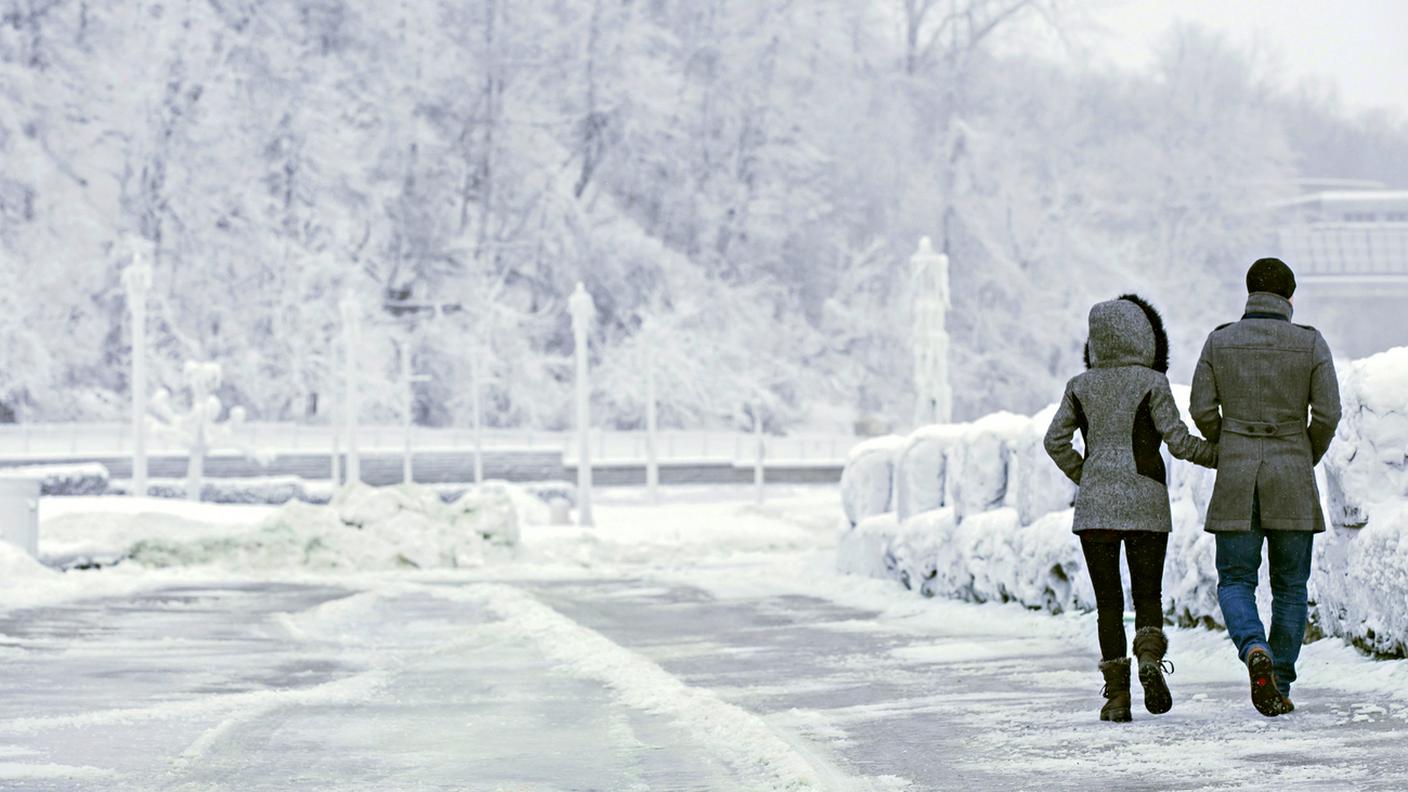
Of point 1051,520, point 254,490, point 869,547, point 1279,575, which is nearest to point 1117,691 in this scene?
point 1279,575

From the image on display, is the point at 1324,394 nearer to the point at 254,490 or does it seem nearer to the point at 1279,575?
the point at 1279,575

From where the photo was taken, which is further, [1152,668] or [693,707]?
[693,707]

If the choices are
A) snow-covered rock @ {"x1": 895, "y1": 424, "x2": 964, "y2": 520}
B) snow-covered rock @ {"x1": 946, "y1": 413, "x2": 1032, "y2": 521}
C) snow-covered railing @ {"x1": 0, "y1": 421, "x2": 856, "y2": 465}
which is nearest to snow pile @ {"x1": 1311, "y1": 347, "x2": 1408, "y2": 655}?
snow-covered rock @ {"x1": 946, "y1": 413, "x2": 1032, "y2": 521}

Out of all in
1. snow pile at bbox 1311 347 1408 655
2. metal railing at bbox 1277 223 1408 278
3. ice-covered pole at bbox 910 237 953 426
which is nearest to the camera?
snow pile at bbox 1311 347 1408 655

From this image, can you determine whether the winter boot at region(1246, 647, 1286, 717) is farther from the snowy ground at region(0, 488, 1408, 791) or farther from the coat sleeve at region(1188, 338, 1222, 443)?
the coat sleeve at region(1188, 338, 1222, 443)

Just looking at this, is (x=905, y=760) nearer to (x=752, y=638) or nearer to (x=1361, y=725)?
(x=1361, y=725)

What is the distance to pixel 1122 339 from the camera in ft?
27.6

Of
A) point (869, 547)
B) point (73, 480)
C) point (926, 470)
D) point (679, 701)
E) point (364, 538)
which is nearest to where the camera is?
point (679, 701)

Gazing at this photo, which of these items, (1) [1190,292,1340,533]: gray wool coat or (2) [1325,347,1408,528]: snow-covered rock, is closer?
(1) [1190,292,1340,533]: gray wool coat

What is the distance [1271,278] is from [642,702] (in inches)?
125

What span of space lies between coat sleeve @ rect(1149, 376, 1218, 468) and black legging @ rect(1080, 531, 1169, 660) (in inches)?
13.2

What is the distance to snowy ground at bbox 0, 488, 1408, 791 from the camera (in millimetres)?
7113

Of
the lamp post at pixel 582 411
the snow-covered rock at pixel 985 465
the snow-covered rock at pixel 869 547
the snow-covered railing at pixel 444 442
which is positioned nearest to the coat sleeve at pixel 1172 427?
the snow-covered rock at pixel 985 465

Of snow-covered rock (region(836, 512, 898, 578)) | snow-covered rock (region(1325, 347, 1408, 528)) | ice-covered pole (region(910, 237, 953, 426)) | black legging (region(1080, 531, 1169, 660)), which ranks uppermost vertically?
ice-covered pole (region(910, 237, 953, 426))
